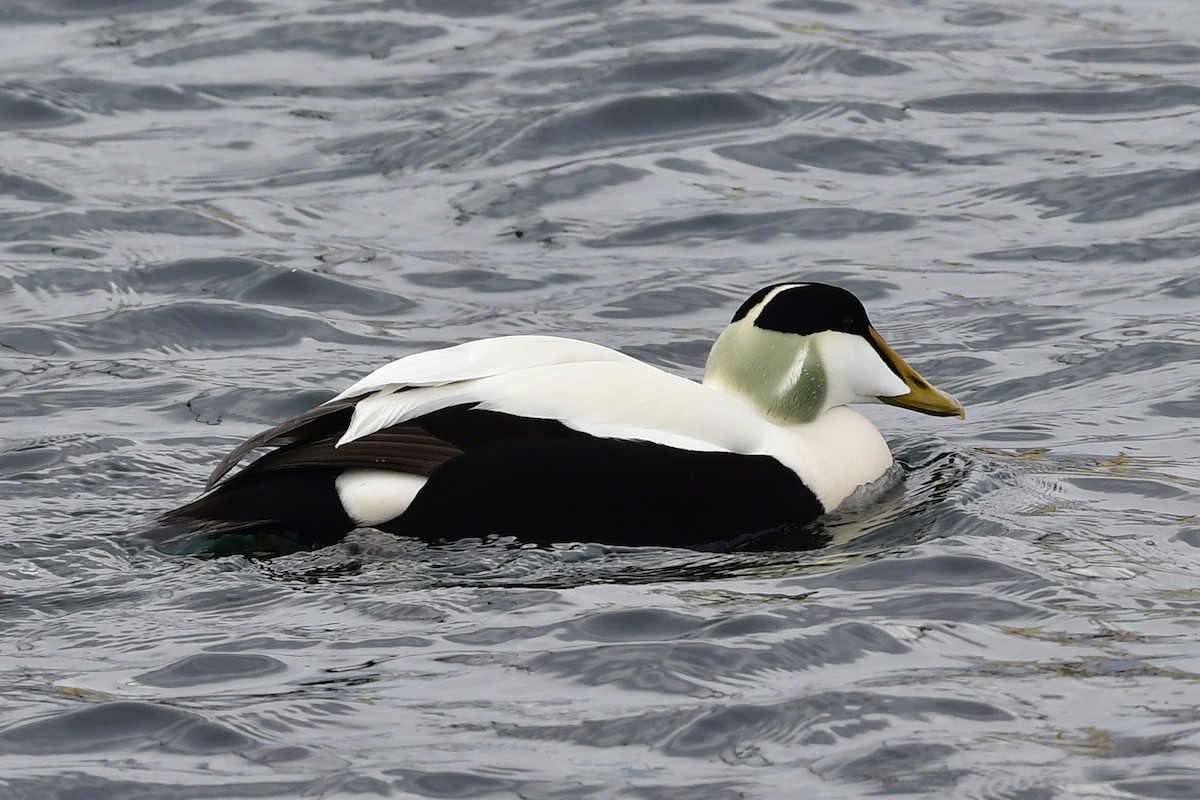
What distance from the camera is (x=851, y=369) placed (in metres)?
5.77

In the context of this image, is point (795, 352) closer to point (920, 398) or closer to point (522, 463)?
point (920, 398)

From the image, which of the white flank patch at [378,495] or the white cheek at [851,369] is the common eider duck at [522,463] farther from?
the white cheek at [851,369]

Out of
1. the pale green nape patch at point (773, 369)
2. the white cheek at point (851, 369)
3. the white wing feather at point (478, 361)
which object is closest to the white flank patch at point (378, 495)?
the white wing feather at point (478, 361)

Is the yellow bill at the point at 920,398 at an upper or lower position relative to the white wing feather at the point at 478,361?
lower

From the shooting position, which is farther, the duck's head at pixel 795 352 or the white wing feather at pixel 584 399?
the duck's head at pixel 795 352

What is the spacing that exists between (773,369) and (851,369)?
229mm

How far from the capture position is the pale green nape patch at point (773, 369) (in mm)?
5684

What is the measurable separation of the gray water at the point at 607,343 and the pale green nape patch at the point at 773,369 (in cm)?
37

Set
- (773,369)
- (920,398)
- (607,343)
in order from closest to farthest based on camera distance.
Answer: (773,369) → (920,398) → (607,343)

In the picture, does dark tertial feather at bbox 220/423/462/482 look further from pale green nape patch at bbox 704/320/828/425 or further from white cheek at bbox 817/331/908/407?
white cheek at bbox 817/331/908/407

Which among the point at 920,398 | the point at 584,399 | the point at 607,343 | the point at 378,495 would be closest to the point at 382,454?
the point at 378,495

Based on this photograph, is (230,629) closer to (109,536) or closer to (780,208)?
(109,536)

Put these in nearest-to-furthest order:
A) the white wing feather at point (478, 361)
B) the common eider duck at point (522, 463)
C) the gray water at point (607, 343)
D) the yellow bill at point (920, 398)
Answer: the gray water at point (607, 343)
the common eider duck at point (522, 463)
the white wing feather at point (478, 361)
the yellow bill at point (920, 398)

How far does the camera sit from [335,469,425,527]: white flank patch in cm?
525
